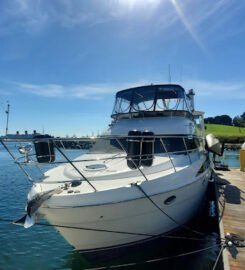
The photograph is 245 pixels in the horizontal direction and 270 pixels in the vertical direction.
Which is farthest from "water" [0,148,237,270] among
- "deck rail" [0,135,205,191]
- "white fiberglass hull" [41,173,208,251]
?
"deck rail" [0,135,205,191]

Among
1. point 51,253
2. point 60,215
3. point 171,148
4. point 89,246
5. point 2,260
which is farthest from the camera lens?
point 171,148

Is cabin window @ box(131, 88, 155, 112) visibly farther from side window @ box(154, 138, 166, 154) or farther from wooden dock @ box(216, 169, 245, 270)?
wooden dock @ box(216, 169, 245, 270)

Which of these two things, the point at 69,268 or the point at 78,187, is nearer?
the point at 78,187

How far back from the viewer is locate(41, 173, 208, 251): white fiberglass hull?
5.11 m

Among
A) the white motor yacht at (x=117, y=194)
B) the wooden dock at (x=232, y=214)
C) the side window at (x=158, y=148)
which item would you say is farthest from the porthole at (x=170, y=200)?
the side window at (x=158, y=148)

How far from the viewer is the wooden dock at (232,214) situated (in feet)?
15.9

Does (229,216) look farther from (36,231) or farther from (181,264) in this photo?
(36,231)

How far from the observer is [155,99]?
30.2 feet

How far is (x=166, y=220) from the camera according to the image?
6.07m

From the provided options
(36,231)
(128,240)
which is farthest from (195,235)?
(36,231)

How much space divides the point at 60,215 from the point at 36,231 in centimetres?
412

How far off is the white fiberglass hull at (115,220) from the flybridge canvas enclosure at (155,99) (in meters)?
3.70

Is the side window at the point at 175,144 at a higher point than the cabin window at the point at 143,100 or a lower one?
lower

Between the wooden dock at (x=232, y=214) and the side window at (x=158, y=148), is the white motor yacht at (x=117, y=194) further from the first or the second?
the wooden dock at (x=232, y=214)
